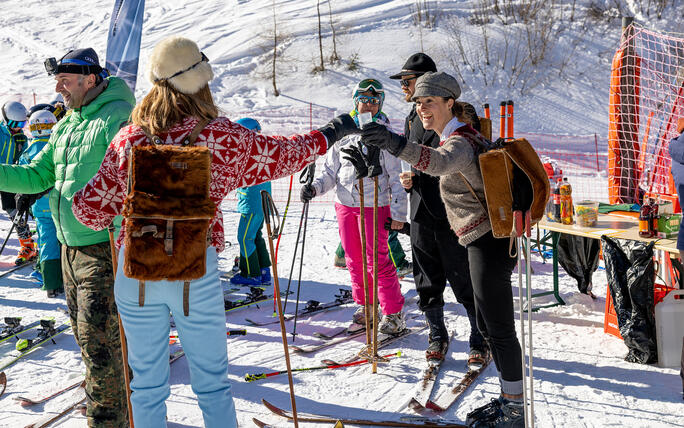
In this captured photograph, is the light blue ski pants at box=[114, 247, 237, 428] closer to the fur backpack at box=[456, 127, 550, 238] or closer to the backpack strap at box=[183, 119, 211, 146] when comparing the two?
the backpack strap at box=[183, 119, 211, 146]

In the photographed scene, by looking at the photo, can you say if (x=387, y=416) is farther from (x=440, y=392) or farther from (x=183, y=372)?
(x=183, y=372)

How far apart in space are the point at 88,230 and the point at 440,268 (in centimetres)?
237

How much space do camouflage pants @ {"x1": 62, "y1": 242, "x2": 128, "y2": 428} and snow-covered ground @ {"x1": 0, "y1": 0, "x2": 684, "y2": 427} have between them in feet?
1.91

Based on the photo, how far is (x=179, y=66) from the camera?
7.35 ft

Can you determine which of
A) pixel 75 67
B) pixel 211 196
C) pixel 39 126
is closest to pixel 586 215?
pixel 211 196

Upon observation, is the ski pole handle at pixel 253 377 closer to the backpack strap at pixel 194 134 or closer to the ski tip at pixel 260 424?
the ski tip at pixel 260 424

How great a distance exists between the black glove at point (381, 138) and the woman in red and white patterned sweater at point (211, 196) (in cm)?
39

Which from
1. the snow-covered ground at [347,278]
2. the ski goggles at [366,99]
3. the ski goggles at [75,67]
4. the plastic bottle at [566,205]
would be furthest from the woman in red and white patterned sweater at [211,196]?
the plastic bottle at [566,205]

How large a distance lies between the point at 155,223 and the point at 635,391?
3119 mm

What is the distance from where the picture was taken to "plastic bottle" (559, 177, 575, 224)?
480 cm

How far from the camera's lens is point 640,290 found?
4000mm

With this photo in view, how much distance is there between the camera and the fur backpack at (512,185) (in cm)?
286

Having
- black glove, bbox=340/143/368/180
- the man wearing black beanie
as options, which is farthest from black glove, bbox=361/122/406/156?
the man wearing black beanie

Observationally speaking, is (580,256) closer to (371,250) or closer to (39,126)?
(371,250)
